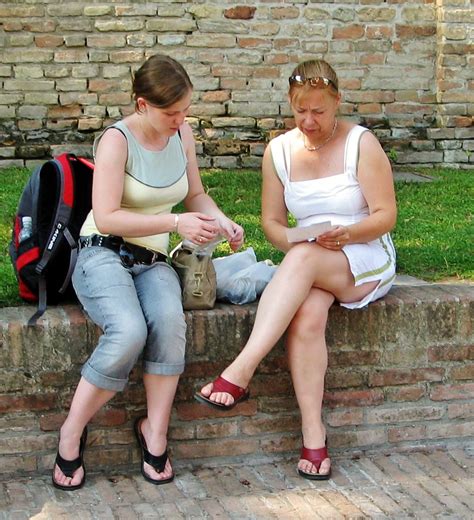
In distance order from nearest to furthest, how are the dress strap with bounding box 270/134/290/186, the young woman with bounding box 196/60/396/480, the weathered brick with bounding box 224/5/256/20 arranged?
the young woman with bounding box 196/60/396/480 → the dress strap with bounding box 270/134/290/186 → the weathered brick with bounding box 224/5/256/20

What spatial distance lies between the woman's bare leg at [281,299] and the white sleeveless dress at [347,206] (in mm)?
133

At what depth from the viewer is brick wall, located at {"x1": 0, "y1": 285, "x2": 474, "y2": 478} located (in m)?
4.06

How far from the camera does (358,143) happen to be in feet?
13.7

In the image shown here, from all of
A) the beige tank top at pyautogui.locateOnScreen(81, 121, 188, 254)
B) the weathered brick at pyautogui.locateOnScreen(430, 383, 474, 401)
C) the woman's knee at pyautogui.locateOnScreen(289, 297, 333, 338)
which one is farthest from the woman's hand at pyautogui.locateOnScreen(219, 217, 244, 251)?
the weathered brick at pyautogui.locateOnScreen(430, 383, 474, 401)

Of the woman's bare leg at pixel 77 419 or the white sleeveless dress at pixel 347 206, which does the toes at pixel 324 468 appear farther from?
the woman's bare leg at pixel 77 419

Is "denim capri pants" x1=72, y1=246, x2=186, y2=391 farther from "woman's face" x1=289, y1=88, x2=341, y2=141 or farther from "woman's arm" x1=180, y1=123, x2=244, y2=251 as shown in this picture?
"woman's face" x1=289, y1=88, x2=341, y2=141

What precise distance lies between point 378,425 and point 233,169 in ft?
17.2

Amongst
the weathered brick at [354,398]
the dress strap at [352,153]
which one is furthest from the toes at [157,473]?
the dress strap at [352,153]

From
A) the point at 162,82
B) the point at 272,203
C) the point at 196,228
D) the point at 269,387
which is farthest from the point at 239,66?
the point at 196,228

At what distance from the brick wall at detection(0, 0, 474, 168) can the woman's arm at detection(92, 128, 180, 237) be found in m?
5.48

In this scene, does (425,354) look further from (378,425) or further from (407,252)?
(407,252)

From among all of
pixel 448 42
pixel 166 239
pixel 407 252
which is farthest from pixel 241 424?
pixel 448 42

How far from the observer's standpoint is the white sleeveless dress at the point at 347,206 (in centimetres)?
417

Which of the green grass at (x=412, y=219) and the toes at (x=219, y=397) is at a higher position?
the green grass at (x=412, y=219)
